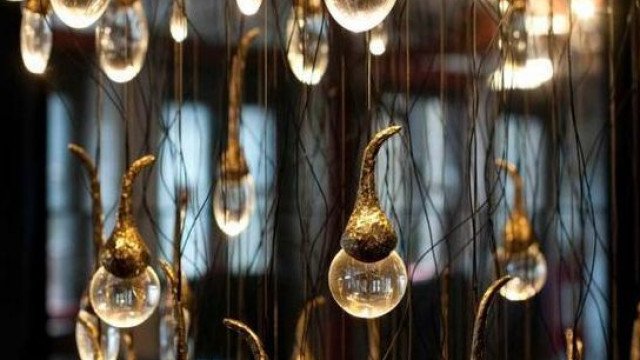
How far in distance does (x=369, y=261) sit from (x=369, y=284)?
0.07 feet

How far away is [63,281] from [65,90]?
0.43m

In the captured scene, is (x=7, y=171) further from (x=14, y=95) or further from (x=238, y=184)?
(x=238, y=184)

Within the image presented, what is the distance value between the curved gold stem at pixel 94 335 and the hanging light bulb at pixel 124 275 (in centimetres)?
16

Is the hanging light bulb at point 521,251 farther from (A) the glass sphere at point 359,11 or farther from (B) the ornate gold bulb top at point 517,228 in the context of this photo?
(A) the glass sphere at point 359,11

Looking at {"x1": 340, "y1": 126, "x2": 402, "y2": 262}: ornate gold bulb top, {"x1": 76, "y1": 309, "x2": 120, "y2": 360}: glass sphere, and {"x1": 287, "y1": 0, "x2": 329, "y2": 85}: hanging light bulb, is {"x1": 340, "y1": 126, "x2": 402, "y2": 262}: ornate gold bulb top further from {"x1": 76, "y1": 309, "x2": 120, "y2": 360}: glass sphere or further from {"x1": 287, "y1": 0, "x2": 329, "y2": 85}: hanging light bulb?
{"x1": 76, "y1": 309, "x2": 120, "y2": 360}: glass sphere

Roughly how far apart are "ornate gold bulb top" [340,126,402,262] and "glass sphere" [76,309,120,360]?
42 cm

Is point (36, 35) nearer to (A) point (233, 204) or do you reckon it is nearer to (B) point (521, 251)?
(A) point (233, 204)

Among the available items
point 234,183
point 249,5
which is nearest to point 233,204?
point 234,183

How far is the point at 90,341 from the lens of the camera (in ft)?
3.79

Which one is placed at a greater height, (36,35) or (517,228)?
(36,35)

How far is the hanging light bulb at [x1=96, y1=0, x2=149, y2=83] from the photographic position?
108 cm

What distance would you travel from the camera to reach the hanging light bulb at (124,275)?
979 millimetres

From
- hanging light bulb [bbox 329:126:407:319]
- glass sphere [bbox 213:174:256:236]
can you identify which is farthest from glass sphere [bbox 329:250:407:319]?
glass sphere [bbox 213:174:256:236]

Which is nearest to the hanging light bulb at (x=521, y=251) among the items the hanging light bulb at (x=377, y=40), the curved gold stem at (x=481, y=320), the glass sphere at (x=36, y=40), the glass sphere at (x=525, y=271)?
the glass sphere at (x=525, y=271)
